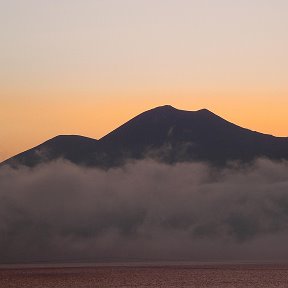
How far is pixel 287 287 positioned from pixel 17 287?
4739cm

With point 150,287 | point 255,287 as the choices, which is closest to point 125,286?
point 150,287

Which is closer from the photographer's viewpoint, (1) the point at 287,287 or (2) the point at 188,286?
(1) the point at 287,287

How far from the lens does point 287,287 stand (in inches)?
4747

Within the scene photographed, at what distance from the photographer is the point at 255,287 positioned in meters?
124

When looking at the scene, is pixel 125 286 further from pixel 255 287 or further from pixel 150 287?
pixel 255 287

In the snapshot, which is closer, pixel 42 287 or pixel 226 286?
pixel 226 286

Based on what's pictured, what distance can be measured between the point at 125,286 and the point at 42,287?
15.5m

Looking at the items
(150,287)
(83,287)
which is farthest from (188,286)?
(83,287)

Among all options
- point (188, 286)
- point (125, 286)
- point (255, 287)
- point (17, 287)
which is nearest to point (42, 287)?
point (17, 287)

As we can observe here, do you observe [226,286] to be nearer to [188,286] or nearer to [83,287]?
[188,286]

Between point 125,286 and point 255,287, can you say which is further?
point 125,286

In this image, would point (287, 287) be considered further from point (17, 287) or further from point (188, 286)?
point (17, 287)

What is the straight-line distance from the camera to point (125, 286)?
5349 inches

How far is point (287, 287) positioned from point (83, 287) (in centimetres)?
3521
